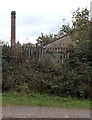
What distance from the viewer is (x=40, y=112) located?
28.0 ft

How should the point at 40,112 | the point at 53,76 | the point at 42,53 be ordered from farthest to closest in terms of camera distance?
the point at 42,53 < the point at 53,76 < the point at 40,112

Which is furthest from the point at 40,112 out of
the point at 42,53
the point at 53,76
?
the point at 42,53

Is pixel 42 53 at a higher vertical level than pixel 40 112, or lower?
higher

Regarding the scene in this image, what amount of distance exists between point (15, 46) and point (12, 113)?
8251 mm

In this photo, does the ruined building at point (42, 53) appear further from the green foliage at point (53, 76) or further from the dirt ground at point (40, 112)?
the dirt ground at point (40, 112)

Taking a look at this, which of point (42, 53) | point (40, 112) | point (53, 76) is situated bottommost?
point (40, 112)

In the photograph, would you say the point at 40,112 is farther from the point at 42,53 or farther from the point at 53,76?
the point at 42,53

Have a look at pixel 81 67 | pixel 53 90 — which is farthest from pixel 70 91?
pixel 81 67

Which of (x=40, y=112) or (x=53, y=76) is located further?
(x=53, y=76)

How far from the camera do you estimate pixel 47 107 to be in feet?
31.1

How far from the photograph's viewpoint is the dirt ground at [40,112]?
26.2 feet

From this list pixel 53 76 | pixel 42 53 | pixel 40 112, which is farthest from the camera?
pixel 42 53

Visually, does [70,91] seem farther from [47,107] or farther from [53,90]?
[47,107]

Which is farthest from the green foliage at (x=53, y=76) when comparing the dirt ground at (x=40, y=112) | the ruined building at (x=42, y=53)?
the dirt ground at (x=40, y=112)
